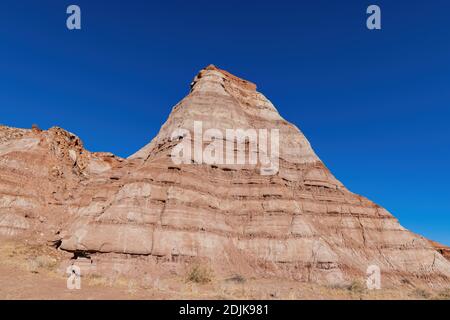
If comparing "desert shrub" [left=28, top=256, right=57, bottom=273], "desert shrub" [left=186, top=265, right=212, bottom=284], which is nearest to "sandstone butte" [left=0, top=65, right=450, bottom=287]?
"desert shrub" [left=186, top=265, right=212, bottom=284]

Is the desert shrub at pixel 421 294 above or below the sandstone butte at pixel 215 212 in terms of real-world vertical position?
below

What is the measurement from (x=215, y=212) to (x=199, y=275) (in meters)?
7.91

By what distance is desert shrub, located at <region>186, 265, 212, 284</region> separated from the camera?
23.1m

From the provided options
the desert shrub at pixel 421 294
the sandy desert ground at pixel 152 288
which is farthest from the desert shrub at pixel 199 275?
Answer: the desert shrub at pixel 421 294

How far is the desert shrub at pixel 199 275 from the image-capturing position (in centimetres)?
2308

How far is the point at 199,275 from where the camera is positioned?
76.6ft

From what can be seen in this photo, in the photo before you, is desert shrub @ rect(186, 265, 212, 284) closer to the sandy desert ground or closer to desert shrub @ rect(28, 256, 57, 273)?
the sandy desert ground

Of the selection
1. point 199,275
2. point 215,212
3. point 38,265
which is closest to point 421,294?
point 215,212

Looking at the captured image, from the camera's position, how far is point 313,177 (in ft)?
125

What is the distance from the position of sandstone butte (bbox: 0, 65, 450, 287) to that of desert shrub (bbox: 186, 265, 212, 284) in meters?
1.49

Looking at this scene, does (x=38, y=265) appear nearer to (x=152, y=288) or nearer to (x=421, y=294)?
(x=152, y=288)

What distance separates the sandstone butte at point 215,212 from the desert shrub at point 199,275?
4.90ft

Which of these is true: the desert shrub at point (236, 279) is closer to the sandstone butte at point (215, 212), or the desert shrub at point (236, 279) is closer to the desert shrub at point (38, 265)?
the sandstone butte at point (215, 212)
